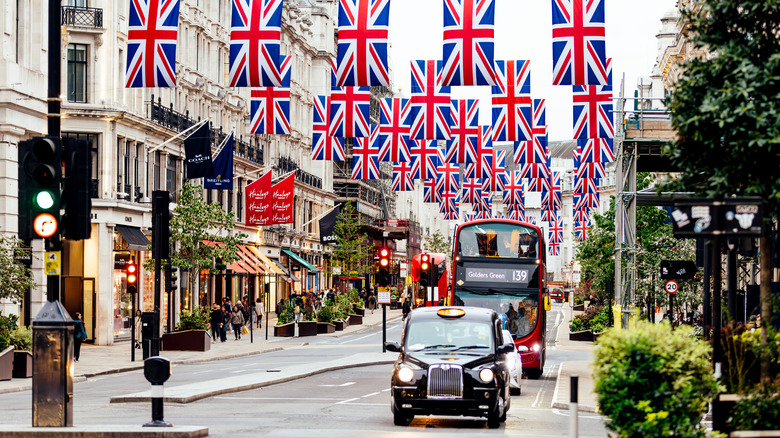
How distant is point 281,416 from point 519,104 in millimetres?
20583

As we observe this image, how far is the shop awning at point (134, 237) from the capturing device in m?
48.6

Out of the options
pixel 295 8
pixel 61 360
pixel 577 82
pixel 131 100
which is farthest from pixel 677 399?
pixel 295 8

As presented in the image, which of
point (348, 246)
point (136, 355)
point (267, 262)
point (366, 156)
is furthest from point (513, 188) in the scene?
point (348, 246)

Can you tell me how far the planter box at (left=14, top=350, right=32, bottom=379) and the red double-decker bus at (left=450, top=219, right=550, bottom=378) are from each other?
37.8 feet

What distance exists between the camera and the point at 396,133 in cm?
4316

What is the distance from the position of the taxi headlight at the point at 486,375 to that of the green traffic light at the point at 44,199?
690 centimetres

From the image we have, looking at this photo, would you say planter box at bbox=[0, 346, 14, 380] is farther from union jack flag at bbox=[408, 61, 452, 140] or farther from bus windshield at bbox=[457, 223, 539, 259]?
union jack flag at bbox=[408, 61, 452, 140]

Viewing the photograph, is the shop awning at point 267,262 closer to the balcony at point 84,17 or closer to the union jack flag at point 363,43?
the balcony at point 84,17

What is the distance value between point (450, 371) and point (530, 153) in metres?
26.9

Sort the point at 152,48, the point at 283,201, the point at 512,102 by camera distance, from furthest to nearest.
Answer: the point at 283,201
the point at 512,102
the point at 152,48

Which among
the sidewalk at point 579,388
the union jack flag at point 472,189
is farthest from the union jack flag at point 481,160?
the sidewalk at point 579,388

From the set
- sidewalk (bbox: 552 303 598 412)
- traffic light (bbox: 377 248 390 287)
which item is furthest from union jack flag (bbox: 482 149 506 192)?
sidewalk (bbox: 552 303 598 412)

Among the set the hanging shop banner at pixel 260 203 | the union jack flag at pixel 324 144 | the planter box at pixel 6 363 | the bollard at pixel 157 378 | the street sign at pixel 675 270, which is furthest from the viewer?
the hanging shop banner at pixel 260 203

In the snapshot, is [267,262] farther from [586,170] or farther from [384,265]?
[384,265]
